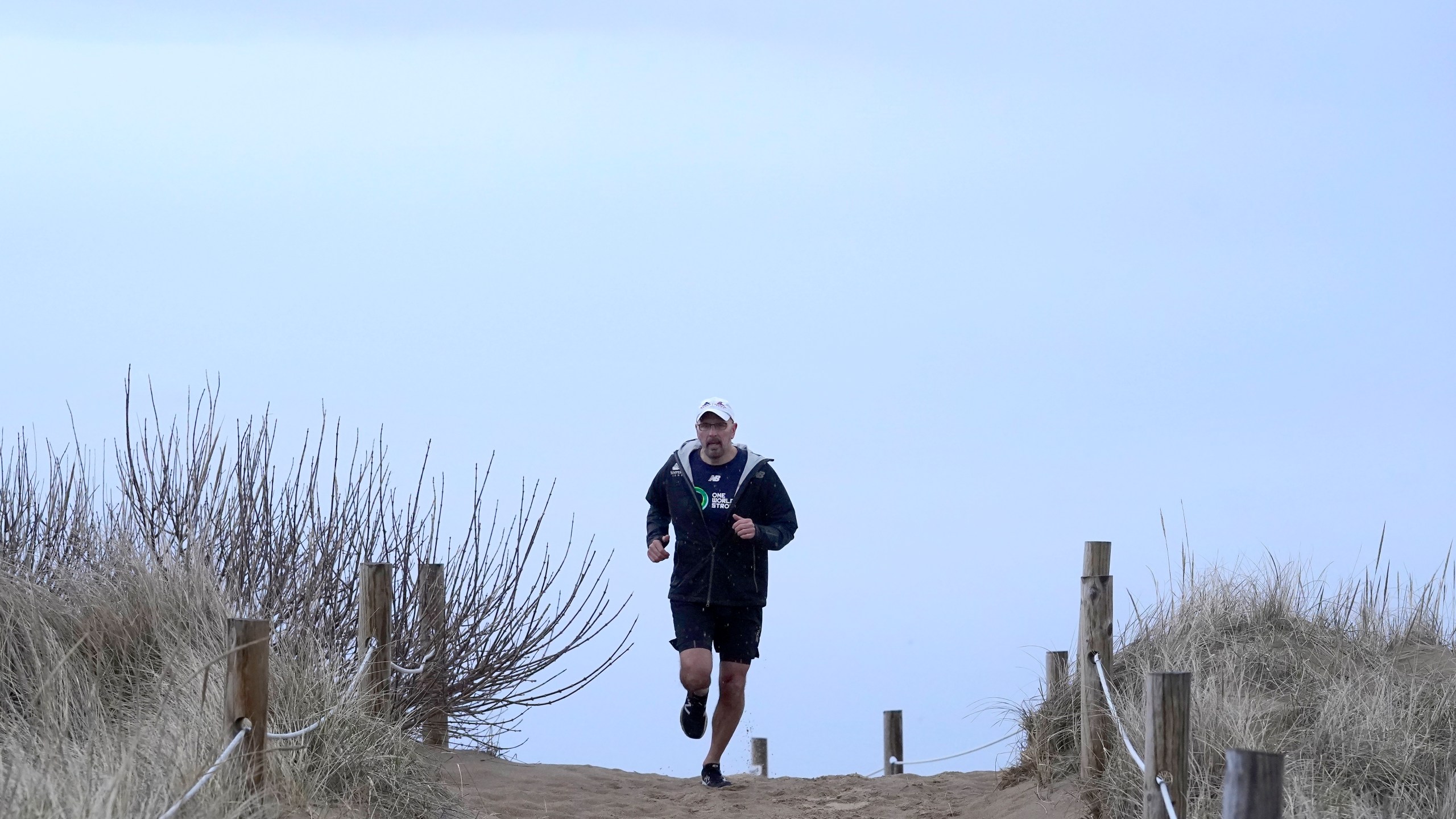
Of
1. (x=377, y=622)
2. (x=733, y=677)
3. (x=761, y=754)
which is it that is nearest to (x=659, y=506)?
(x=733, y=677)

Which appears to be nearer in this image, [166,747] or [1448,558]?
[166,747]

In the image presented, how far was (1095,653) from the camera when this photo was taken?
6.54 m

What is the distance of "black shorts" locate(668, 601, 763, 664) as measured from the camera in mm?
7633

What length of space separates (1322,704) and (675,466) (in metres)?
3.72

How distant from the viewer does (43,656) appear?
6406 mm

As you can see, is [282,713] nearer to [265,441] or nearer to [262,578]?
[262,578]

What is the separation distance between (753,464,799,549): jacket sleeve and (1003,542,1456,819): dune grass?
172cm

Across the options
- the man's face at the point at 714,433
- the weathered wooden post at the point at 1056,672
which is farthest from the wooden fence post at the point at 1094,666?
the man's face at the point at 714,433

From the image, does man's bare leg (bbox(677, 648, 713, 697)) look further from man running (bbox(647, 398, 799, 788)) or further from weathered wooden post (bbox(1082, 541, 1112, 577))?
weathered wooden post (bbox(1082, 541, 1112, 577))

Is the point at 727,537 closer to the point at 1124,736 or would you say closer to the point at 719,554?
the point at 719,554

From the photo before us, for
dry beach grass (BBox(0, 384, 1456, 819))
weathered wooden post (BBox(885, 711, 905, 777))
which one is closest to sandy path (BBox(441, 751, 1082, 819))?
dry beach grass (BBox(0, 384, 1456, 819))

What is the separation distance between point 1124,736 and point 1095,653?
942 mm

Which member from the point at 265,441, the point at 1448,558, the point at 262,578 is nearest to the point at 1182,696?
the point at 1448,558

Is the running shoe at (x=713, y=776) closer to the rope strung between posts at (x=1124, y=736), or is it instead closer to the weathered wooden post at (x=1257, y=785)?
the rope strung between posts at (x=1124, y=736)
